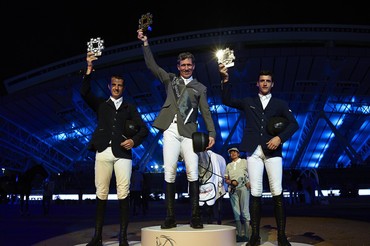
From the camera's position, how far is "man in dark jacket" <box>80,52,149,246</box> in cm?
502

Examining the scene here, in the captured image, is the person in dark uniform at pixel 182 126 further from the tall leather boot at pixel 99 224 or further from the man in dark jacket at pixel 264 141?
the tall leather boot at pixel 99 224

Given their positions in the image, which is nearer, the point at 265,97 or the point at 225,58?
the point at 225,58

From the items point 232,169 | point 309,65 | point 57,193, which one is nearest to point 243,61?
point 309,65

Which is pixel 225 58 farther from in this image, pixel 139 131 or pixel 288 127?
pixel 139 131

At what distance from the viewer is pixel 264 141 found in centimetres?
494

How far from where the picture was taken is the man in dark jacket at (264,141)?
4844mm

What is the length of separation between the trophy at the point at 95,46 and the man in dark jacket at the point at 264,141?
1.82 m

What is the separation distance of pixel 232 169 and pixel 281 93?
113 feet

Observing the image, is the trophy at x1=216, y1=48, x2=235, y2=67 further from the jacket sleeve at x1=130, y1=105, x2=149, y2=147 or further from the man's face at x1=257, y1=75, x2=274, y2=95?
the jacket sleeve at x1=130, y1=105, x2=149, y2=147

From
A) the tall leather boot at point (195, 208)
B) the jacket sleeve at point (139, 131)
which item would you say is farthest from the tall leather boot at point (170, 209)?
the jacket sleeve at point (139, 131)

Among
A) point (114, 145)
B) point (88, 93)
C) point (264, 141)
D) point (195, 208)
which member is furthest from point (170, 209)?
point (88, 93)

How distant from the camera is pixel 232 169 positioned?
352 inches

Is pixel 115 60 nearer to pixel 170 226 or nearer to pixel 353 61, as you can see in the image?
pixel 353 61

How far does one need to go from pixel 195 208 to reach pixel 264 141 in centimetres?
129
